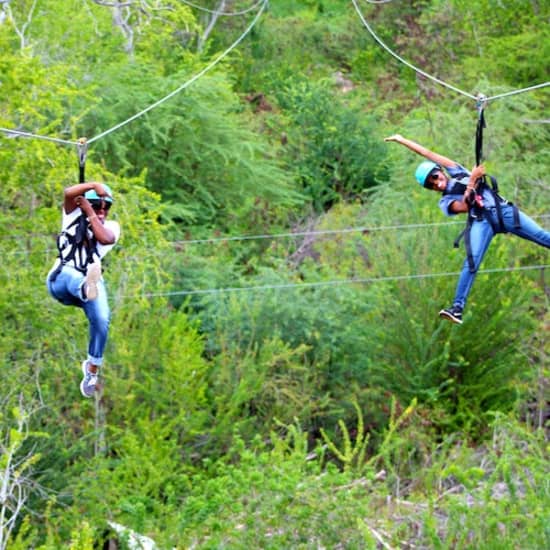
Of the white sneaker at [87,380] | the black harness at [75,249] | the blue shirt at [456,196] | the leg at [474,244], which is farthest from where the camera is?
the white sneaker at [87,380]

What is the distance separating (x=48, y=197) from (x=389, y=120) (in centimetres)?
1680

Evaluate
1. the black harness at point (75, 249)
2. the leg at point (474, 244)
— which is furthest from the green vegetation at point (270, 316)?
the leg at point (474, 244)

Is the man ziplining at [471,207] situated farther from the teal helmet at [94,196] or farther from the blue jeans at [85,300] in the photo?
the blue jeans at [85,300]

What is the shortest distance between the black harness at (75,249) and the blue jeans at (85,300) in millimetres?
44

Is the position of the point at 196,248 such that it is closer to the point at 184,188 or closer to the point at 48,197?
the point at 184,188

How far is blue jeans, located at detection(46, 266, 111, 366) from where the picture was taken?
10109 millimetres

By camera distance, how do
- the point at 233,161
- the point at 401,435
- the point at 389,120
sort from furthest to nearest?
the point at 389,120 < the point at 233,161 < the point at 401,435

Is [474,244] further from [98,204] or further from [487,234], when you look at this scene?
[98,204]

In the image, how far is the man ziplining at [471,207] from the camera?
33.3ft

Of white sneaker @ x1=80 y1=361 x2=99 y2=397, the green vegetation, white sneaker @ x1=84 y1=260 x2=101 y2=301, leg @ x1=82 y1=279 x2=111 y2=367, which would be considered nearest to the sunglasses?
white sneaker @ x1=84 y1=260 x2=101 y2=301

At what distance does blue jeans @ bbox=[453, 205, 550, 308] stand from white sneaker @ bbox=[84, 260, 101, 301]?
8.12 feet

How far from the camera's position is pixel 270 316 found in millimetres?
24359

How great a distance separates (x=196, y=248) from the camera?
2747 cm

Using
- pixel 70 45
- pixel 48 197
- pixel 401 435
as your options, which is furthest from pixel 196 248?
pixel 48 197
